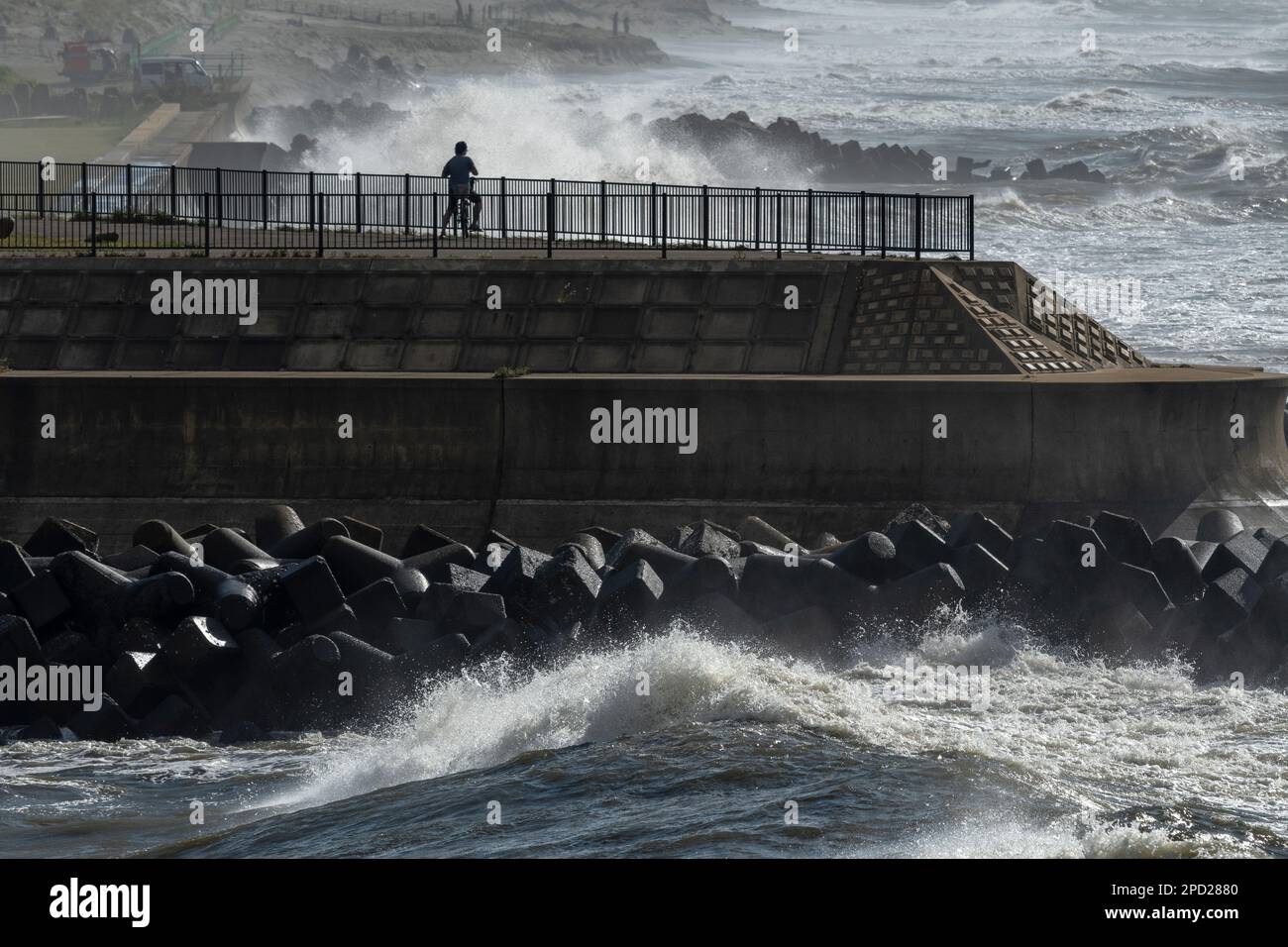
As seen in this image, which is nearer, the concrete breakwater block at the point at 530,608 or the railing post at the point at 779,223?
the concrete breakwater block at the point at 530,608

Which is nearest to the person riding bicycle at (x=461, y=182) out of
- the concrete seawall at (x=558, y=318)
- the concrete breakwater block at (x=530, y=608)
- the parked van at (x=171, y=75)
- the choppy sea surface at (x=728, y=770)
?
the concrete seawall at (x=558, y=318)

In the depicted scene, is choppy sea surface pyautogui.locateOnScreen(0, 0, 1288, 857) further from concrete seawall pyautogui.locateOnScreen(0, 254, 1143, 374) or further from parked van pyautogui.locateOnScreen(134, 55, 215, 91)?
parked van pyautogui.locateOnScreen(134, 55, 215, 91)

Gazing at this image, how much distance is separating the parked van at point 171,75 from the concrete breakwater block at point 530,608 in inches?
3708

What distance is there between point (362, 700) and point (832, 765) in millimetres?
5339

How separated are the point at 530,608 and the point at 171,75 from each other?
100 metres

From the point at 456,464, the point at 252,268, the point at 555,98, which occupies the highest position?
the point at 555,98

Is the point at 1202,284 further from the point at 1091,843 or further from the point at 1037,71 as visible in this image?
the point at 1037,71

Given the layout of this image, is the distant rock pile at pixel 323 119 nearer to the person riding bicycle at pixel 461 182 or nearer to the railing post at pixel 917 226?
the person riding bicycle at pixel 461 182

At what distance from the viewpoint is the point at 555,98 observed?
138250 millimetres

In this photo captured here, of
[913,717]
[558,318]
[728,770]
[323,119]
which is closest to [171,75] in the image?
[323,119]

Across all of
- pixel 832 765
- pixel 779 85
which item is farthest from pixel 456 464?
pixel 779 85

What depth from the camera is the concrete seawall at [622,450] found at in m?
24.7
